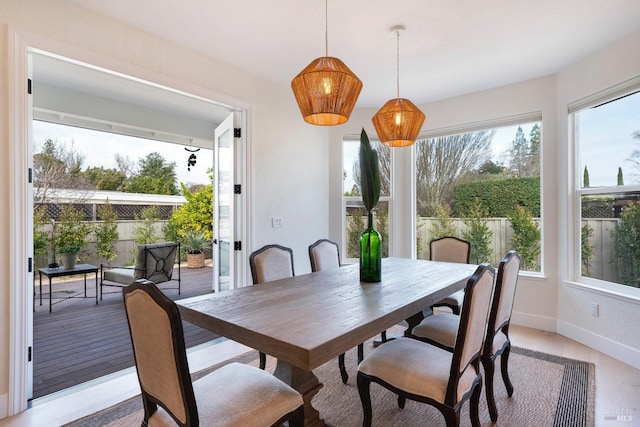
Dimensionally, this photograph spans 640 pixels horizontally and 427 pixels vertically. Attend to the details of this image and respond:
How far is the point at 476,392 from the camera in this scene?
1674 millimetres

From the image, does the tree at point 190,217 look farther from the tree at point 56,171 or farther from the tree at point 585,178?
the tree at point 585,178

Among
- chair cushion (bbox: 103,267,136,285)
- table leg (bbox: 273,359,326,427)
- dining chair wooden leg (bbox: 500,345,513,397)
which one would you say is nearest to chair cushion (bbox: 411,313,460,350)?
dining chair wooden leg (bbox: 500,345,513,397)

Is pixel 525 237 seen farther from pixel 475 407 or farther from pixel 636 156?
pixel 475 407

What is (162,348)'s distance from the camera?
1118 mm

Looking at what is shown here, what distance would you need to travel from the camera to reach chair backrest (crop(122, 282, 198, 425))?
1075mm

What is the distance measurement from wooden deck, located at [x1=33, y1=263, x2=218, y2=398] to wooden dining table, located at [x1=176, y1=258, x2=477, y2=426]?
1617mm

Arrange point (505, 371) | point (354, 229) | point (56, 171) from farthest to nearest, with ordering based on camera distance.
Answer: point (56, 171), point (354, 229), point (505, 371)

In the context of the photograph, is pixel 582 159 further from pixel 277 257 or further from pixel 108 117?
pixel 108 117

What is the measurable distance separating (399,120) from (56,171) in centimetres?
585

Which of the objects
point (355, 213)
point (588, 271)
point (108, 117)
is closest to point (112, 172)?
point (108, 117)

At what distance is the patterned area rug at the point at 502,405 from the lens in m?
1.93

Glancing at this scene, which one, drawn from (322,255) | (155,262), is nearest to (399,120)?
(322,255)

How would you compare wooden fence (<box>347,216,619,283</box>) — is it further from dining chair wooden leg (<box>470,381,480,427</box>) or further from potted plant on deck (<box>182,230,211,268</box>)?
potted plant on deck (<box>182,230,211,268</box>)

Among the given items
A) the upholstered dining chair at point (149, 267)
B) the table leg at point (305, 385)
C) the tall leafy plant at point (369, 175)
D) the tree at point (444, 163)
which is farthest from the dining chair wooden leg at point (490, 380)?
the upholstered dining chair at point (149, 267)
